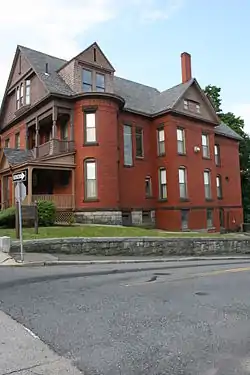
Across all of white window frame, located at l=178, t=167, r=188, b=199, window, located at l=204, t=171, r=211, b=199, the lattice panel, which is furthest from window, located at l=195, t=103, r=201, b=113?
the lattice panel

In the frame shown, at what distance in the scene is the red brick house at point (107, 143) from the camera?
82.0 ft

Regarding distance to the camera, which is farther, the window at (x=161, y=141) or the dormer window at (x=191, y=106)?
the dormer window at (x=191, y=106)

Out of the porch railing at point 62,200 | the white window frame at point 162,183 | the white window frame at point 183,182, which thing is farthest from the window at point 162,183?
→ the porch railing at point 62,200

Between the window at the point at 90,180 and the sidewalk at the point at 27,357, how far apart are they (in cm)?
1938

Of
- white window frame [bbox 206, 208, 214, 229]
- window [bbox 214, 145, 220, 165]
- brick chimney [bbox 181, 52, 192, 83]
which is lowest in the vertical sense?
white window frame [bbox 206, 208, 214, 229]

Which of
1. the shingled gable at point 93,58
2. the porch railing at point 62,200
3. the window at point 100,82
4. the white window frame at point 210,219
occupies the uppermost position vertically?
the shingled gable at point 93,58

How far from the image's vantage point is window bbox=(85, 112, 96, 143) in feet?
83.1

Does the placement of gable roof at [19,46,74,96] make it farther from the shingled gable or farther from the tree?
the tree

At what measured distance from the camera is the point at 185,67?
33.4m

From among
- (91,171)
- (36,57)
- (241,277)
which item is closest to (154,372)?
(241,277)

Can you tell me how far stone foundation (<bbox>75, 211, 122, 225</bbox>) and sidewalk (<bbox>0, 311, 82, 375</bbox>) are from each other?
1896cm

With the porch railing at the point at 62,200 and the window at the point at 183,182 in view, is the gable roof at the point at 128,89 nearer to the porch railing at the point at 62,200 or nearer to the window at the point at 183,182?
the porch railing at the point at 62,200

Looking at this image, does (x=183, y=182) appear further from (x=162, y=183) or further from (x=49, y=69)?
(x=49, y=69)

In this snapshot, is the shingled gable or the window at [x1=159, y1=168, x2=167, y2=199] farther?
the window at [x1=159, y1=168, x2=167, y2=199]
